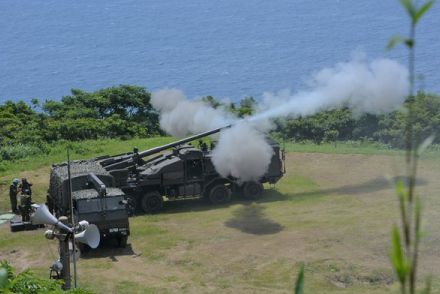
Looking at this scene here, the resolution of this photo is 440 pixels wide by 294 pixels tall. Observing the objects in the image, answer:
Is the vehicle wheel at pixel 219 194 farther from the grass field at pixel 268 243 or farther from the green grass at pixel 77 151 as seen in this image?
the green grass at pixel 77 151

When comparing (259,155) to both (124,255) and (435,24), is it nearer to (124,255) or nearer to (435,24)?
(124,255)

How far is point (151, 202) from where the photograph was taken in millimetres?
23750

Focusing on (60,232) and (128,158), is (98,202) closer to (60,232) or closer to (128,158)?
(128,158)

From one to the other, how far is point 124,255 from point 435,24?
93071 mm

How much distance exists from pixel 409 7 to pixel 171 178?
21.8m

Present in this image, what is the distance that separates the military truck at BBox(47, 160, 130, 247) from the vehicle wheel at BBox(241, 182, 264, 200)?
14.3 feet

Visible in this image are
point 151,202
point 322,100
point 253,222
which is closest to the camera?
point 253,222

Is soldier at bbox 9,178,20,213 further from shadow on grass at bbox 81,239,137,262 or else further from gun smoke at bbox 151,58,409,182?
gun smoke at bbox 151,58,409,182

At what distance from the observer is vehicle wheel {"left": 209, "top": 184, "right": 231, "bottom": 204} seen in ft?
79.6

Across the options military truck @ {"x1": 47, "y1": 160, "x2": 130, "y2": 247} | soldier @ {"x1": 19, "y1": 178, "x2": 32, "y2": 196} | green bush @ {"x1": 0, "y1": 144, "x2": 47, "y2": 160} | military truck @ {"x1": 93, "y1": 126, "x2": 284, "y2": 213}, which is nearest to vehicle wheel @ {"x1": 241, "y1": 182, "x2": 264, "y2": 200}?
military truck @ {"x1": 93, "y1": 126, "x2": 284, "y2": 213}

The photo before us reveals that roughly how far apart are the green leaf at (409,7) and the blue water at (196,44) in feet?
213

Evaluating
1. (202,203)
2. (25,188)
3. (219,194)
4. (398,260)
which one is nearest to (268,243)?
(219,194)

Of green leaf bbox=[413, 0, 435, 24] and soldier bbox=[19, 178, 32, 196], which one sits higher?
green leaf bbox=[413, 0, 435, 24]

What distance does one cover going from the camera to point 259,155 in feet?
78.6
